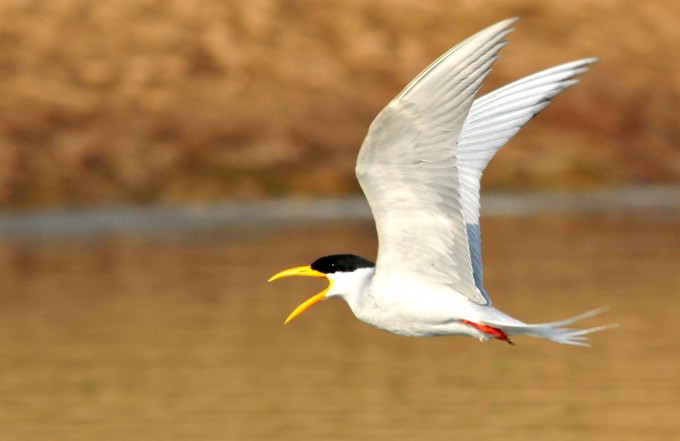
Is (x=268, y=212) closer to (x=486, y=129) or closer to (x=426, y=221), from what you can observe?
(x=486, y=129)

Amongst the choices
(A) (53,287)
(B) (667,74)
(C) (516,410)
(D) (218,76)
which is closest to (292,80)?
(D) (218,76)

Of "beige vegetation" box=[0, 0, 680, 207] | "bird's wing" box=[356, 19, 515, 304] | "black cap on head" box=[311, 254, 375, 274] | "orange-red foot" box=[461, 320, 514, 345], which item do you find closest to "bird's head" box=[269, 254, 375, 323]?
"black cap on head" box=[311, 254, 375, 274]

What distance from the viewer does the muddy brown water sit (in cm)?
1114

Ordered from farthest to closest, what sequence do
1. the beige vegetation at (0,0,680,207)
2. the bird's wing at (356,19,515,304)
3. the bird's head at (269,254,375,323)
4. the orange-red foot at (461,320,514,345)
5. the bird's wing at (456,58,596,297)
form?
the beige vegetation at (0,0,680,207) → the bird's wing at (456,58,596,297) → the bird's head at (269,254,375,323) → the orange-red foot at (461,320,514,345) → the bird's wing at (356,19,515,304)

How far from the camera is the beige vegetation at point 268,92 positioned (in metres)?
21.3

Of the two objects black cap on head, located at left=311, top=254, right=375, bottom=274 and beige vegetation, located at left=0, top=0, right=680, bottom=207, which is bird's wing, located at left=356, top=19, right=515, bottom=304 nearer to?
black cap on head, located at left=311, top=254, right=375, bottom=274

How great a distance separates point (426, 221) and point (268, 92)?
15.1 metres

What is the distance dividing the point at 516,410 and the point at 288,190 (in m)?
10.4

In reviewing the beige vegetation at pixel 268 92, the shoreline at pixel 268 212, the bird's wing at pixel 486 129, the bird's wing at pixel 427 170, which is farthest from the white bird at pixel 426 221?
the beige vegetation at pixel 268 92

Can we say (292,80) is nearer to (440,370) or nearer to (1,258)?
(1,258)

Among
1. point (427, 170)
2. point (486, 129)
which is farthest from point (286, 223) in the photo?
point (427, 170)

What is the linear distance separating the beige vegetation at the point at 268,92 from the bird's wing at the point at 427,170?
1272 cm

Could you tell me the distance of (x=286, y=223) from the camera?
66.0 ft

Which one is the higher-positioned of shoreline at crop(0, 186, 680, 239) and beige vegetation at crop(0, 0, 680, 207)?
beige vegetation at crop(0, 0, 680, 207)
